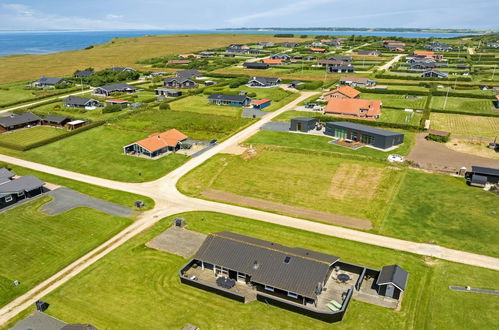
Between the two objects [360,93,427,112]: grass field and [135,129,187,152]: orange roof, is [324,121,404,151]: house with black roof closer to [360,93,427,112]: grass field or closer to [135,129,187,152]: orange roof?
[360,93,427,112]: grass field

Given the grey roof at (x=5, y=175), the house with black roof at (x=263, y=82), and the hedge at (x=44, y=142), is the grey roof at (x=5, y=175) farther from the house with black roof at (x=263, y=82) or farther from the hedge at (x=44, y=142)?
the house with black roof at (x=263, y=82)

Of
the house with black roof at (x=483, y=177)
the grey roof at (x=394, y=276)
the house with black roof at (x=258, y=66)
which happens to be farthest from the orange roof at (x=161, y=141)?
the house with black roof at (x=258, y=66)

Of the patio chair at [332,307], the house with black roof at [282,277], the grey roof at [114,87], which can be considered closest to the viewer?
the patio chair at [332,307]

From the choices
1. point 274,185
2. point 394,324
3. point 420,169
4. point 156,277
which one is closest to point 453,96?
point 420,169

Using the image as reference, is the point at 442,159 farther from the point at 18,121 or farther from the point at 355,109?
the point at 18,121

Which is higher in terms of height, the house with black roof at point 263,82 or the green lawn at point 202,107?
the house with black roof at point 263,82

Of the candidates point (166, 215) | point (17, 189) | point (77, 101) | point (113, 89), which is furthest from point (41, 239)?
point (113, 89)

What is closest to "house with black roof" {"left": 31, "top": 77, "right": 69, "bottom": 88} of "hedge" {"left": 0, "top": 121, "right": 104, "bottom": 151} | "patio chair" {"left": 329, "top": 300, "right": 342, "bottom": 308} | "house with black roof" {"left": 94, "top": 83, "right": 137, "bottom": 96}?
"house with black roof" {"left": 94, "top": 83, "right": 137, "bottom": 96}
